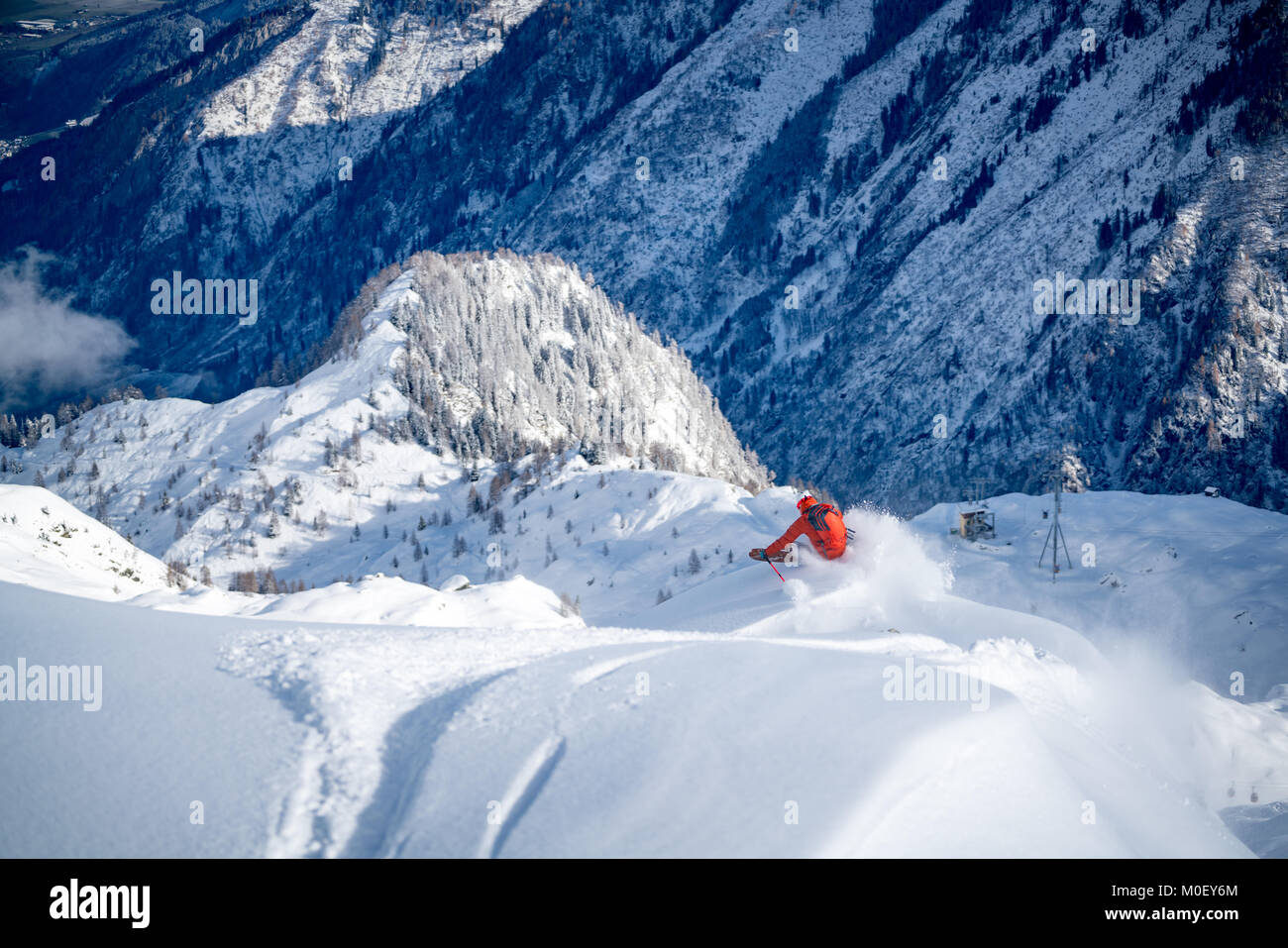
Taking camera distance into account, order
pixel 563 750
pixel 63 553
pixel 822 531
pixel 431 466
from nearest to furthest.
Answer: pixel 563 750
pixel 822 531
pixel 63 553
pixel 431 466

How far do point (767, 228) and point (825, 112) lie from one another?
2777 centimetres

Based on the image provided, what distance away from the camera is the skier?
29.2 metres

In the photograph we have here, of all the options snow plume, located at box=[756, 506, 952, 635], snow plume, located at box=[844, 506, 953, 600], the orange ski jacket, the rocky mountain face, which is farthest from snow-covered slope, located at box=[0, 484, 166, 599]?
the rocky mountain face

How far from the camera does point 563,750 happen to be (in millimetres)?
11977

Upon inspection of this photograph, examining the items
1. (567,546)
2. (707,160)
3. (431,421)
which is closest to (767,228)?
(707,160)

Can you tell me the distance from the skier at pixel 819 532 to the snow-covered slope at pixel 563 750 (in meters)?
10.4

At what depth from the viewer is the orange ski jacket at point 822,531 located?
29203 mm

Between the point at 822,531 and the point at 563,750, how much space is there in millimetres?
18700

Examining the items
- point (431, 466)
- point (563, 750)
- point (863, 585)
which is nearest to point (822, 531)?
point (863, 585)

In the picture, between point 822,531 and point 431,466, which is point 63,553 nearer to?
point 822,531

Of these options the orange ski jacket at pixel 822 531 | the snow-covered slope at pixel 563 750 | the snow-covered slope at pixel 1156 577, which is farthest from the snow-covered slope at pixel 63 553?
the snow-covered slope at pixel 1156 577

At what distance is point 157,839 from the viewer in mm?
9812

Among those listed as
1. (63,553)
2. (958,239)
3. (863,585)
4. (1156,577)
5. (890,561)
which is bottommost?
(1156,577)

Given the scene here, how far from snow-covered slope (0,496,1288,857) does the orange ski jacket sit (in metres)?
10.4
